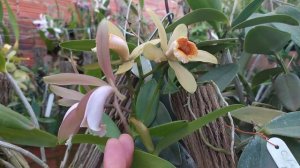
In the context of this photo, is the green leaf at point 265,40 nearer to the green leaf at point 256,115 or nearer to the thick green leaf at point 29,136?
the green leaf at point 256,115

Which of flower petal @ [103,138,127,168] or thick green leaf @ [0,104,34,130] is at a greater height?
thick green leaf @ [0,104,34,130]

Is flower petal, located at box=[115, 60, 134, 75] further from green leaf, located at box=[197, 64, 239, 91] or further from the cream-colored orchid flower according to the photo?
green leaf, located at box=[197, 64, 239, 91]

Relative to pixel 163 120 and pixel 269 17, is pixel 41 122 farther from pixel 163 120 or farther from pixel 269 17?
pixel 269 17

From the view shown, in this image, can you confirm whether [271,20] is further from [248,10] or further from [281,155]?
[281,155]

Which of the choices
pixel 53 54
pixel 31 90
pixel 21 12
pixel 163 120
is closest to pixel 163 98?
pixel 163 120

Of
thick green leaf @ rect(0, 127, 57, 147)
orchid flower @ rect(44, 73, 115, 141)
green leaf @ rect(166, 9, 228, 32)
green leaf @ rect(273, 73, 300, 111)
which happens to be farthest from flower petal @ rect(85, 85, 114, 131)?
green leaf @ rect(273, 73, 300, 111)

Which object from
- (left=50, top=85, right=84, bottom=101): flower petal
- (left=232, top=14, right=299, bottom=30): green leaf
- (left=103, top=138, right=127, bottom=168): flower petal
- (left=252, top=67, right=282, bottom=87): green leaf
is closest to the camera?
(left=103, top=138, right=127, bottom=168): flower petal

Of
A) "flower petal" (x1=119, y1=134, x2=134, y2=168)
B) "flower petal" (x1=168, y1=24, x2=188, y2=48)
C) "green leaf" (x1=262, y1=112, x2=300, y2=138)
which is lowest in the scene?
"green leaf" (x1=262, y1=112, x2=300, y2=138)
